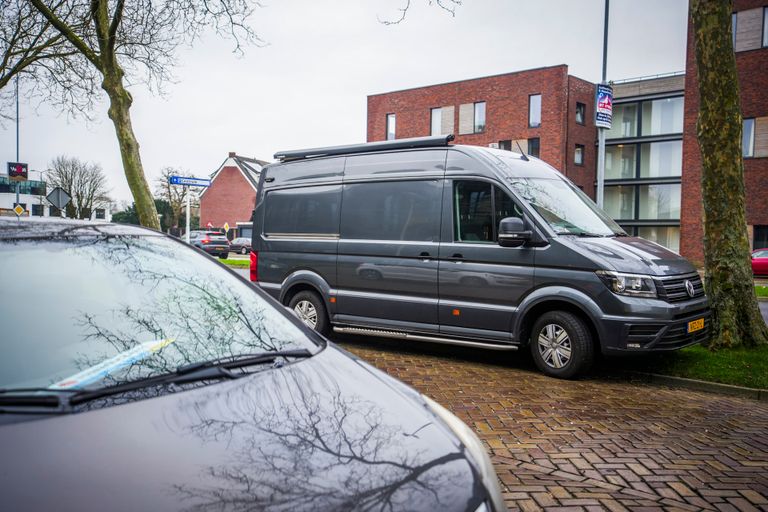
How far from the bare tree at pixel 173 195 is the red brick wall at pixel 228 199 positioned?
2.19m

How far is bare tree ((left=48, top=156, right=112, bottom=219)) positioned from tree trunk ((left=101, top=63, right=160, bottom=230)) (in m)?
50.8

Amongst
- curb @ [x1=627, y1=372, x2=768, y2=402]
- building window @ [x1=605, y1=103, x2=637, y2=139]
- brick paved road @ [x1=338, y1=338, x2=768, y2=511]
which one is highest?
building window @ [x1=605, y1=103, x2=637, y2=139]

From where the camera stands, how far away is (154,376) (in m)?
2.13

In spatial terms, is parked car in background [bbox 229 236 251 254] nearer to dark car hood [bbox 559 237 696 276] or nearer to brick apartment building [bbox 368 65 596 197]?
brick apartment building [bbox 368 65 596 197]

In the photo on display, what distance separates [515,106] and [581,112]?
4.60 metres

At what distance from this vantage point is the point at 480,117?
42.9m

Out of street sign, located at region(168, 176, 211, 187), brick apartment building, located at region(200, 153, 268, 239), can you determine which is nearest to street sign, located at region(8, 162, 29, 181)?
street sign, located at region(168, 176, 211, 187)

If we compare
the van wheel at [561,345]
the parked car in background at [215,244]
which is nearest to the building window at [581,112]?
the parked car in background at [215,244]

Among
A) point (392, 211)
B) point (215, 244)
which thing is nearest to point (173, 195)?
point (215, 244)

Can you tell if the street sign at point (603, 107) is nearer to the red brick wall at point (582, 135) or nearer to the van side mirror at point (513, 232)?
the van side mirror at point (513, 232)

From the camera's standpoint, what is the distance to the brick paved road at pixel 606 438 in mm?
3818

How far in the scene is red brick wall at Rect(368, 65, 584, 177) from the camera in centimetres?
4012

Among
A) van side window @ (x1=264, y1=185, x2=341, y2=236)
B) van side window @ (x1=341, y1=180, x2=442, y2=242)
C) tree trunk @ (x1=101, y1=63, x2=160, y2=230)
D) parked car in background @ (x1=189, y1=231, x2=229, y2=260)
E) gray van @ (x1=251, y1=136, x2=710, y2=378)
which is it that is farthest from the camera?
parked car in background @ (x1=189, y1=231, x2=229, y2=260)

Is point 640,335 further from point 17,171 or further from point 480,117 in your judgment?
point 480,117
